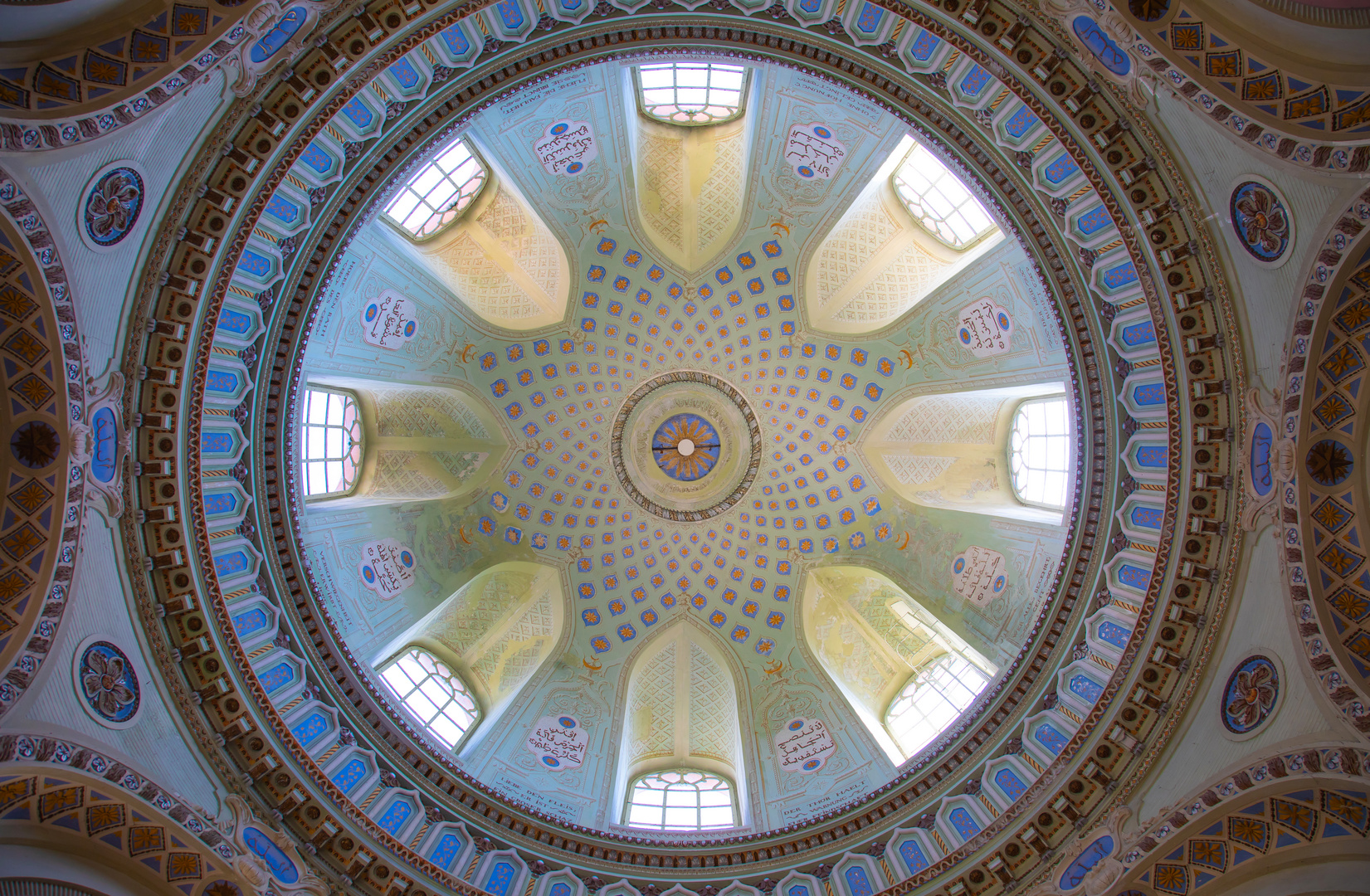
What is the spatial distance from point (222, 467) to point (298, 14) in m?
7.37

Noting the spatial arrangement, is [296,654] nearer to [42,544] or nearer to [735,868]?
[42,544]

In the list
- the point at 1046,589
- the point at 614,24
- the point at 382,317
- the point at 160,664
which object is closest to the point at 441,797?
the point at 160,664

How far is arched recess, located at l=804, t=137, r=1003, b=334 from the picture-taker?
1845 cm

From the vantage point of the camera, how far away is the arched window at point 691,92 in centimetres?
1725

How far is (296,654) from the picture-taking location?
1427cm

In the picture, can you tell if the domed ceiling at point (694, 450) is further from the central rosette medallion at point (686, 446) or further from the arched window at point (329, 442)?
the arched window at point (329, 442)

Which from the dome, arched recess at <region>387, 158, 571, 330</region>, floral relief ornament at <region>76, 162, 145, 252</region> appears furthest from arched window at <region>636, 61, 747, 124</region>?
floral relief ornament at <region>76, 162, 145, 252</region>

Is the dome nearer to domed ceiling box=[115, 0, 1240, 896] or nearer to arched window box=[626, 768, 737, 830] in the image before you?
domed ceiling box=[115, 0, 1240, 896]

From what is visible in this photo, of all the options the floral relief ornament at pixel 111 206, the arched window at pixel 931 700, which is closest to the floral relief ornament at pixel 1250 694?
the arched window at pixel 931 700

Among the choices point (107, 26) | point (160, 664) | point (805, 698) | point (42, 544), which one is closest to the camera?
point (107, 26)

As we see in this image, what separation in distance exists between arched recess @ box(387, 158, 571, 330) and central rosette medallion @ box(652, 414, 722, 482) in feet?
14.7

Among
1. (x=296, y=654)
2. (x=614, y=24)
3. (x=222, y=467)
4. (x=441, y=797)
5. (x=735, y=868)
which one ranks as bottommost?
(x=735, y=868)

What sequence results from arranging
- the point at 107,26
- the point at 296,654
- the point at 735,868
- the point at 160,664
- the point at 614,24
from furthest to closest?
the point at 735,868 → the point at 296,654 → the point at 614,24 → the point at 160,664 → the point at 107,26

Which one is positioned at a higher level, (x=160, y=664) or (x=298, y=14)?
(x=298, y=14)
